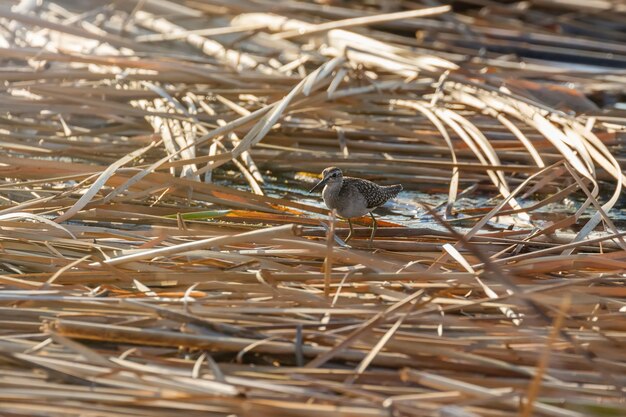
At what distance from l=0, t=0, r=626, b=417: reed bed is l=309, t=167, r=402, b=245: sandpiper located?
123 mm

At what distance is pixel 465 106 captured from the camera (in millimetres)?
7574

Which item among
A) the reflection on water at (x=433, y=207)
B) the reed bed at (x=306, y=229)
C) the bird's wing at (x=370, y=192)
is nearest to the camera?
the reed bed at (x=306, y=229)

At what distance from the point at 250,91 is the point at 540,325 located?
3.92 meters

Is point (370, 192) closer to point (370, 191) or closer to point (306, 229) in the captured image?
point (370, 191)

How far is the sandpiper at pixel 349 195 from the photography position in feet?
17.7

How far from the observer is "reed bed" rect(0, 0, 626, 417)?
3.65 m

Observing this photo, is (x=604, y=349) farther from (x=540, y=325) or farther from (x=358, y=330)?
(x=358, y=330)

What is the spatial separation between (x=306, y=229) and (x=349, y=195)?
0.99ft

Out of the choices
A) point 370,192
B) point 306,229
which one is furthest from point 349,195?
point 306,229

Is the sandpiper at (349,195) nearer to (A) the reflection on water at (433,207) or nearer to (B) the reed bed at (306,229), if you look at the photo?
(B) the reed bed at (306,229)

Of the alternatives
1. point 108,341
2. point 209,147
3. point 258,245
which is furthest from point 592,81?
point 108,341

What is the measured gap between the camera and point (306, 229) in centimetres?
528

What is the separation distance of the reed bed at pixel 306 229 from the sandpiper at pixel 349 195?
0.12 meters

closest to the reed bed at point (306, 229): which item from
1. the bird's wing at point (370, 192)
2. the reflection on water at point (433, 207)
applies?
the reflection on water at point (433, 207)
